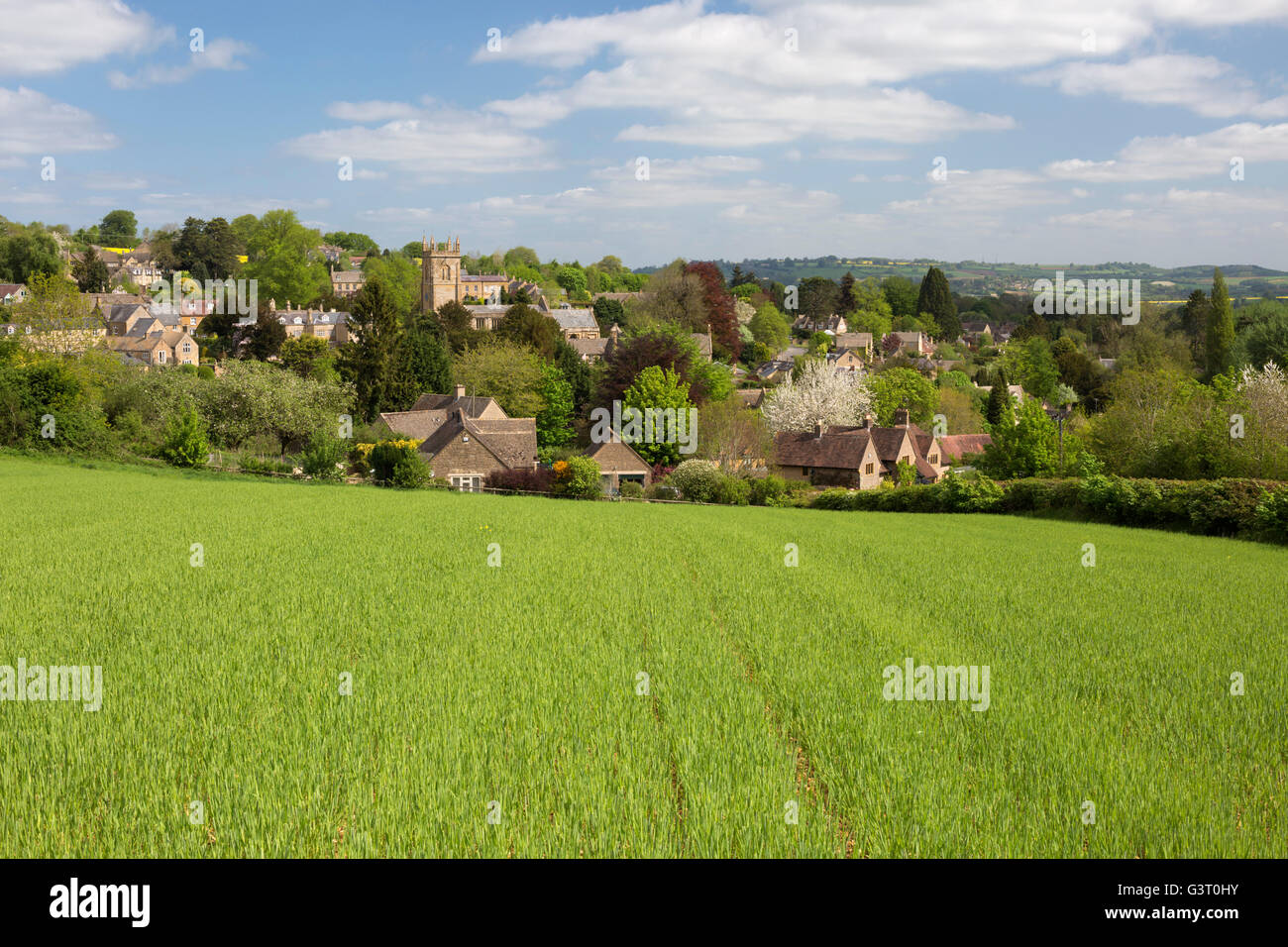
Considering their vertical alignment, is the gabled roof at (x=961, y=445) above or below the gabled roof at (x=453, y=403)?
below

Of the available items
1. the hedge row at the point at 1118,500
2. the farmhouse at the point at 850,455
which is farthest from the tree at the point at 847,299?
the hedge row at the point at 1118,500

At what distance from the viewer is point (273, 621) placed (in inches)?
512

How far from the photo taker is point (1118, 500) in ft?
116

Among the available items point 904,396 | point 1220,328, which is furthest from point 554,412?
point 1220,328

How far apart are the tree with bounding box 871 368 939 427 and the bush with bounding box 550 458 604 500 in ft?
141

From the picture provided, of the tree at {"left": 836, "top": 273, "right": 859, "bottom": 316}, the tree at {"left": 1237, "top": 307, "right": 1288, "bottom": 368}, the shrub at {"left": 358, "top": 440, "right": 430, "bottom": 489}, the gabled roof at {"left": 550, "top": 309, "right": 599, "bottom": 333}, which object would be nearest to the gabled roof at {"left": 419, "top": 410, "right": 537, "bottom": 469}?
the shrub at {"left": 358, "top": 440, "right": 430, "bottom": 489}

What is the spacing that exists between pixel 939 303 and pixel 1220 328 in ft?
288

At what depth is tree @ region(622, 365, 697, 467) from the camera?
6247cm

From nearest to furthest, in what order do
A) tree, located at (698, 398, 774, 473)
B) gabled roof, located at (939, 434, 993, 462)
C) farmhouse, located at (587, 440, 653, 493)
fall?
farmhouse, located at (587, 440, 653, 493) < tree, located at (698, 398, 774, 473) < gabled roof, located at (939, 434, 993, 462)

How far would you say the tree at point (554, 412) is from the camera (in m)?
74.6

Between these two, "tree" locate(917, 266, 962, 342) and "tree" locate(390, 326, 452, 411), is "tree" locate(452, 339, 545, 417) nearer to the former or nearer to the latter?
"tree" locate(390, 326, 452, 411)

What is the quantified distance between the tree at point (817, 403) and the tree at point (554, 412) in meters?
17.4

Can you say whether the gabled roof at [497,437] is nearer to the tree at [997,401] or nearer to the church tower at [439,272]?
the tree at [997,401]

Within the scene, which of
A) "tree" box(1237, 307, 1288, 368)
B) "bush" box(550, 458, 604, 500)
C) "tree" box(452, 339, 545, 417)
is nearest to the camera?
"bush" box(550, 458, 604, 500)
